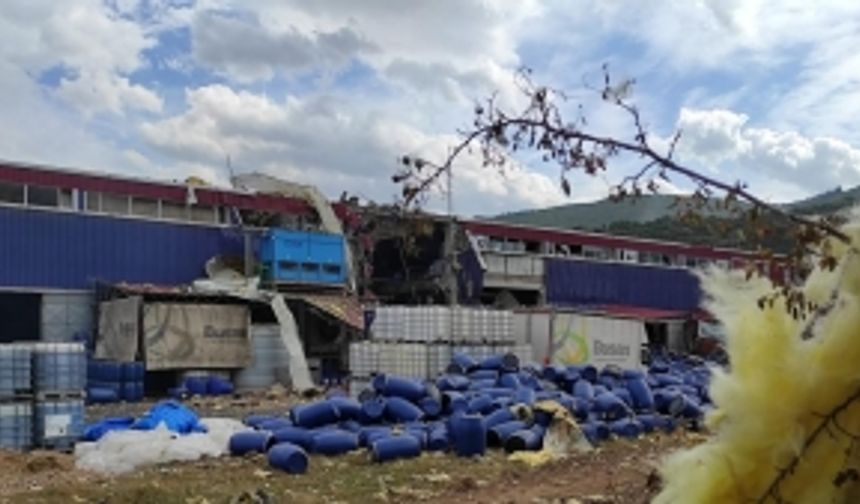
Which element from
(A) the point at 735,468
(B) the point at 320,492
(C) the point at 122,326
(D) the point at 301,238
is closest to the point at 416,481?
(B) the point at 320,492

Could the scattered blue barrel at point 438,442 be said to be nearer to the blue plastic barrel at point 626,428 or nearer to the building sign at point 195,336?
the blue plastic barrel at point 626,428

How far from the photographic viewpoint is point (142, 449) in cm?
1220

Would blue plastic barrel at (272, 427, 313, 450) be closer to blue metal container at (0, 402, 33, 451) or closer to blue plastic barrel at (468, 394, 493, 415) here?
blue plastic barrel at (468, 394, 493, 415)

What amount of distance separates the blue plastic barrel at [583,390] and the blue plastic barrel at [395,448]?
12.8 feet

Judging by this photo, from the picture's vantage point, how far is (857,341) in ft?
6.04

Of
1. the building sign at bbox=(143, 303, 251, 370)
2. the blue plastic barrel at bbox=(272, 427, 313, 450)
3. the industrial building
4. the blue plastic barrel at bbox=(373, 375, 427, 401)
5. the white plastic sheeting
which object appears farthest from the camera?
the industrial building

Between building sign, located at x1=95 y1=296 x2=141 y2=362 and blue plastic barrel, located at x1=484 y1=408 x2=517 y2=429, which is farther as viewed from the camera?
building sign, located at x1=95 y1=296 x2=141 y2=362

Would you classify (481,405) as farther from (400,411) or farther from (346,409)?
(346,409)

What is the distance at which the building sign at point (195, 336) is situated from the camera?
2406cm

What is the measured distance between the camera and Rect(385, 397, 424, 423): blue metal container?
14.6 m

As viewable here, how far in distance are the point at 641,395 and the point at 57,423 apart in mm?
8801

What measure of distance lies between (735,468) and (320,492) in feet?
28.6

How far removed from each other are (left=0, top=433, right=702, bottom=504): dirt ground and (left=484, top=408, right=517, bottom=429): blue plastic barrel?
0.67 m

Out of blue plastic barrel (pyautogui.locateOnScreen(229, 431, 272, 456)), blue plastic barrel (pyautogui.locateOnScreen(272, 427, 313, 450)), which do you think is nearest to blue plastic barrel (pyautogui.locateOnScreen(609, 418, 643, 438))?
blue plastic barrel (pyautogui.locateOnScreen(272, 427, 313, 450))
